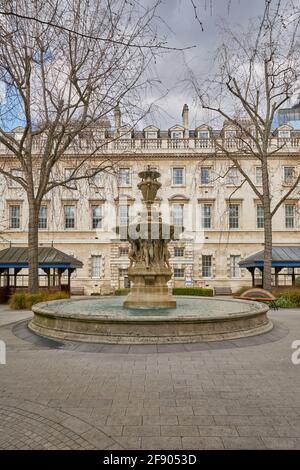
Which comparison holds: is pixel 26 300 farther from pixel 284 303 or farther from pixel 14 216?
pixel 14 216

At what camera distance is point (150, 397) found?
489 centimetres

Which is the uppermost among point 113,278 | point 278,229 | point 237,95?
point 237,95

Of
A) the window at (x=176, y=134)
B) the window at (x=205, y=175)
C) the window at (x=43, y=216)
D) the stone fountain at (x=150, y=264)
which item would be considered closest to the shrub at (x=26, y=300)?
the stone fountain at (x=150, y=264)

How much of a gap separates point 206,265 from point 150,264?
997 inches

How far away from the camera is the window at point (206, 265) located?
36312 millimetres

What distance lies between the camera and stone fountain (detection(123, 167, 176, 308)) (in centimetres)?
1162

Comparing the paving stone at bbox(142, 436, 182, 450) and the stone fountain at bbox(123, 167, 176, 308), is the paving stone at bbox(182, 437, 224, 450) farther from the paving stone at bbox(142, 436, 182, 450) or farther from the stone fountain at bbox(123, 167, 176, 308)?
the stone fountain at bbox(123, 167, 176, 308)

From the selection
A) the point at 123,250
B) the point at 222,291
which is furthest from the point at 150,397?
the point at 123,250

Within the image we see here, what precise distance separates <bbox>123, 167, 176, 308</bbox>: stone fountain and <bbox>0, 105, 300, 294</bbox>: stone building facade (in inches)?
936

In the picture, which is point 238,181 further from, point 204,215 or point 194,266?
point 194,266

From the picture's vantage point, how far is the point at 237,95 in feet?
63.5

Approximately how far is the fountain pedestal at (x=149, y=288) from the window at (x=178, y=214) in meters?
25.6

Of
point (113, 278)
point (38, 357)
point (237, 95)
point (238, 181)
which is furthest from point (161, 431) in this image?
point (238, 181)
